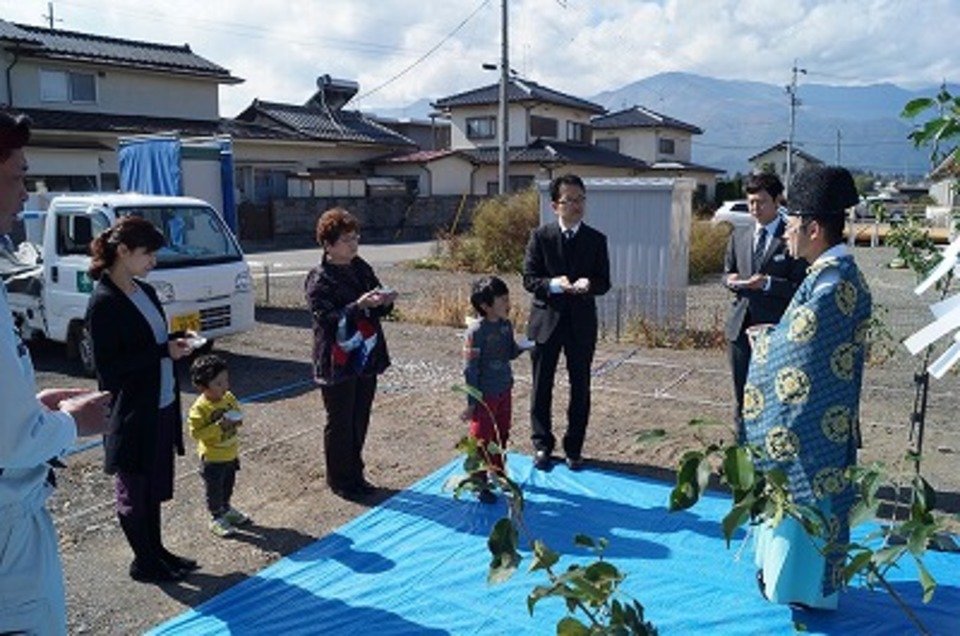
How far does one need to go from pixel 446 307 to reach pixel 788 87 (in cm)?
4133

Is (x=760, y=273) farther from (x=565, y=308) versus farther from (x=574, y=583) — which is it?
(x=574, y=583)

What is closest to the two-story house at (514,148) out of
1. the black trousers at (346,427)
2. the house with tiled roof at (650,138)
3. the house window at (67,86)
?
the house with tiled roof at (650,138)

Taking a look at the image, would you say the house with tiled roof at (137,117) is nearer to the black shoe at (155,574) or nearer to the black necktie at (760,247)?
the black shoe at (155,574)

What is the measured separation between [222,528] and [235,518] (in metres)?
0.08

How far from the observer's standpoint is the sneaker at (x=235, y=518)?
→ 412 centimetres

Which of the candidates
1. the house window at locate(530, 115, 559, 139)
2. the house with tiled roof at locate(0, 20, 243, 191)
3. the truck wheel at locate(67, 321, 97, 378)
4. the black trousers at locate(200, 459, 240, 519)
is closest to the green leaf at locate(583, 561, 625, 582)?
the black trousers at locate(200, 459, 240, 519)

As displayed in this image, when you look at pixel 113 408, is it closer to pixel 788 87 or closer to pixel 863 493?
pixel 863 493

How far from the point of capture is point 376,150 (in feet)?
105

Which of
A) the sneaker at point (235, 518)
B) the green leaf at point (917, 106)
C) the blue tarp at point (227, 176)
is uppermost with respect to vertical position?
the blue tarp at point (227, 176)

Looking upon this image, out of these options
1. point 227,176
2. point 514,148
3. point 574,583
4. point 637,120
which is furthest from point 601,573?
point 637,120

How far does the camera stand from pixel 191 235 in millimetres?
8180

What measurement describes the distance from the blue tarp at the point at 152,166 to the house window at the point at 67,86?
38.7ft

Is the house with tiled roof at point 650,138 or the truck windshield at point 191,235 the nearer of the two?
the truck windshield at point 191,235

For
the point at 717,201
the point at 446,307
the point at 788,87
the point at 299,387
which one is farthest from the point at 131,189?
the point at 788,87
